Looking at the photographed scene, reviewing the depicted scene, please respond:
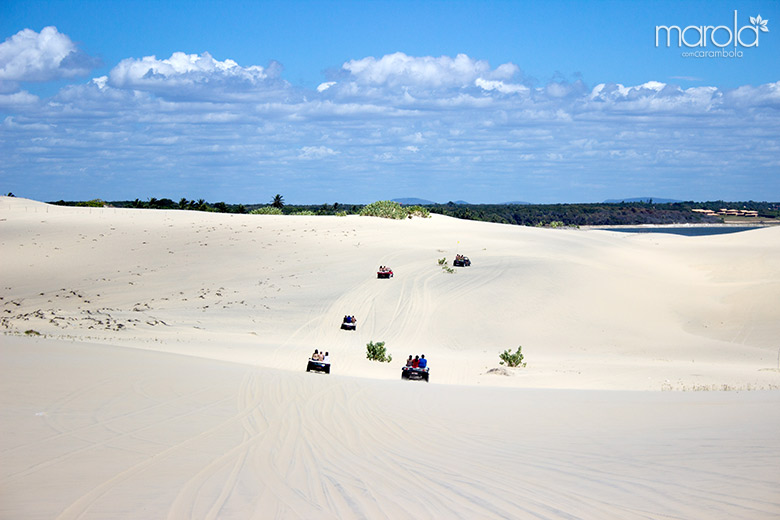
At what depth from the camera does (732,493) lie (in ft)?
21.2

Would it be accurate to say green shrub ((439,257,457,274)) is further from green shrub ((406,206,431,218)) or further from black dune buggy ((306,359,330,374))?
green shrub ((406,206,431,218))

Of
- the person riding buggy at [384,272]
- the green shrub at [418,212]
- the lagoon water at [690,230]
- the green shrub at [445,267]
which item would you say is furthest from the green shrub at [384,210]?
the lagoon water at [690,230]

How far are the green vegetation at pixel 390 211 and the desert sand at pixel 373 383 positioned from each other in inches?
703

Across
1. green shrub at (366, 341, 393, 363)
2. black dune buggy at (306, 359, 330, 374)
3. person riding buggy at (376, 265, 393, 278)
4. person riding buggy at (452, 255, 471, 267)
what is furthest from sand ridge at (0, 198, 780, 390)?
black dune buggy at (306, 359, 330, 374)

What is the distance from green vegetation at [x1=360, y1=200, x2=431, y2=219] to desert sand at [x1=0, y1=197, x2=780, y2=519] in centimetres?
1787

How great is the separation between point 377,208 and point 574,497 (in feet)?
193

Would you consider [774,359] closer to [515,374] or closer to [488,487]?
[515,374]

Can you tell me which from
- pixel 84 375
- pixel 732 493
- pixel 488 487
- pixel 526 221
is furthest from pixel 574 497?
pixel 526 221

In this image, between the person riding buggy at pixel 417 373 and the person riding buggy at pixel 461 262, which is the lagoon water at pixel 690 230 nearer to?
the person riding buggy at pixel 461 262

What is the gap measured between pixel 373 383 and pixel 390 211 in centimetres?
4808

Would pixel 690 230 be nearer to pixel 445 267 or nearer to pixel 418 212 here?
pixel 418 212

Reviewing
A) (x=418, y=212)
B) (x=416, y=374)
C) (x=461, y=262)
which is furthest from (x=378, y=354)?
(x=418, y=212)

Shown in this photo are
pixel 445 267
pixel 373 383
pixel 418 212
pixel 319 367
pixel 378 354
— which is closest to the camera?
pixel 373 383

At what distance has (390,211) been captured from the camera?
6375 cm
